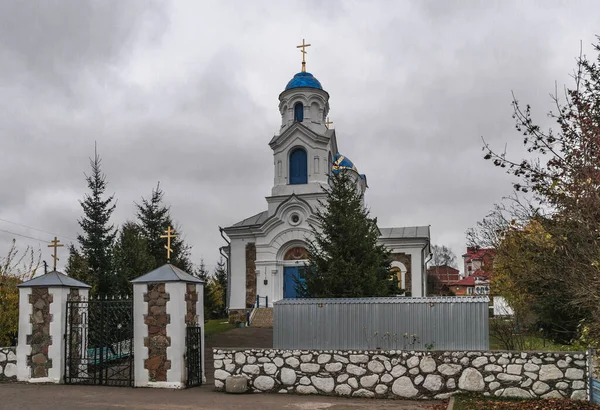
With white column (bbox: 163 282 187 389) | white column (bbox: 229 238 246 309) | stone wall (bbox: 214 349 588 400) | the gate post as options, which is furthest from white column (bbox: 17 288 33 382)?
white column (bbox: 229 238 246 309)

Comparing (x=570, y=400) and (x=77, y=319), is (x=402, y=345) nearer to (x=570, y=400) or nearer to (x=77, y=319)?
(x=570, y=400)

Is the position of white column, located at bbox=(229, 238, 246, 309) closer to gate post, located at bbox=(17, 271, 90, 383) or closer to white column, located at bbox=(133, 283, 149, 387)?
gate post, located at bbox=(17, 271, 90, 383)

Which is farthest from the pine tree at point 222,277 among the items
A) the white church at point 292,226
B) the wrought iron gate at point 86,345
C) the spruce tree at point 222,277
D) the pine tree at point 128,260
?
the wrought iron gate at point 86,345

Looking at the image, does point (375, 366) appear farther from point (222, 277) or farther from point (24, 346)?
point (222, 277)

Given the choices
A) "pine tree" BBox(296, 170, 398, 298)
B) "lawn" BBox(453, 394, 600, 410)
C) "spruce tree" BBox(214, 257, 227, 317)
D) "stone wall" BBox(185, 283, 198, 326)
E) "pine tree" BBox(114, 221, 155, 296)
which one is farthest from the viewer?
"spruce tree" BBox(214, 257, 227, 317)

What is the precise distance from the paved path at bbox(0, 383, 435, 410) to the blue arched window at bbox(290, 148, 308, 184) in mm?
19635

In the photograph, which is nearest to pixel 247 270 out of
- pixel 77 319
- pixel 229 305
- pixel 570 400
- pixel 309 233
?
pixel 229 305

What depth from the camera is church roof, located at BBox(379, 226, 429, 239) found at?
30812 mm

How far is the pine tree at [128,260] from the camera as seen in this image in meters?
18.8

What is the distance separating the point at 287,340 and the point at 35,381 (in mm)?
5485

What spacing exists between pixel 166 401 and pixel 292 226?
18.8 metres

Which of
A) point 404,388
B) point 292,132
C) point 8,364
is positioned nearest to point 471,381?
point 404,388

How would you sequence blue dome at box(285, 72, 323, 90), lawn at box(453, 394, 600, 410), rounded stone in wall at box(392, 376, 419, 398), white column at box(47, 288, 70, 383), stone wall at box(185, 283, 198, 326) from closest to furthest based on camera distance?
lawn at box(453, 394, 600, 410), rounded stone in wall at box(392, 376, 419, 398), stone wall at box(185, 283, 198, 326), white column at box(47, 288, 70, 383), blue dome at box(285, 72, 323, 90)

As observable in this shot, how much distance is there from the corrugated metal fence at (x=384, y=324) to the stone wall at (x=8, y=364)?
5.80m
